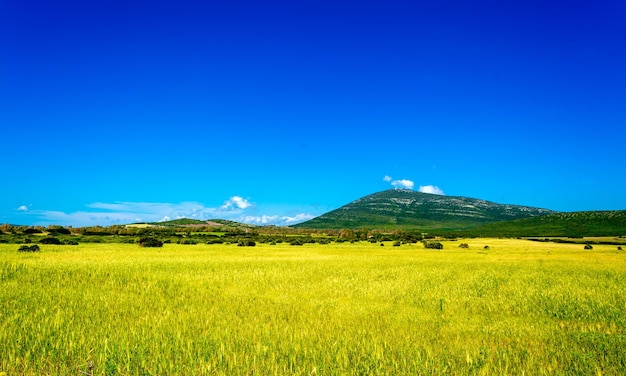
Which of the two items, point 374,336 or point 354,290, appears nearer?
point 374,336

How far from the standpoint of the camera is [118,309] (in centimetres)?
1136

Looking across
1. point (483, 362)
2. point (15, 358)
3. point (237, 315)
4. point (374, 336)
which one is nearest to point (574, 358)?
point (483, 362)

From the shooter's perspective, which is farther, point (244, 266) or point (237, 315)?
point (244, 266)

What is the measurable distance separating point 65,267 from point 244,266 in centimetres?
1021

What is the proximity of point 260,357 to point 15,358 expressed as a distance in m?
4.60

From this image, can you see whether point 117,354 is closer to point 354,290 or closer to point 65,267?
point 354,290

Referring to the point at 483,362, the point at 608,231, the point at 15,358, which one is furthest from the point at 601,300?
the point at 608,231

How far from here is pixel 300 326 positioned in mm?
9695

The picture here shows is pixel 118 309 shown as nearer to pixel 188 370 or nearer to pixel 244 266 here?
pixel 188 370

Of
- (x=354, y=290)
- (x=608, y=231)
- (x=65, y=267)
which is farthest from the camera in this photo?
(x=608, y=231)

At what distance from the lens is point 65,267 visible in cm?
2127

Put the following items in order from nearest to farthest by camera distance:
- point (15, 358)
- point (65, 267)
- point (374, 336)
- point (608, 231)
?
point (15, 358) → point (374, 336) → point (65, 267) → point (608, 231)

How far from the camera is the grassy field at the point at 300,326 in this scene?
6.96 metres

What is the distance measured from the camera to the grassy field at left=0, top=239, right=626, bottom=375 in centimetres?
696
